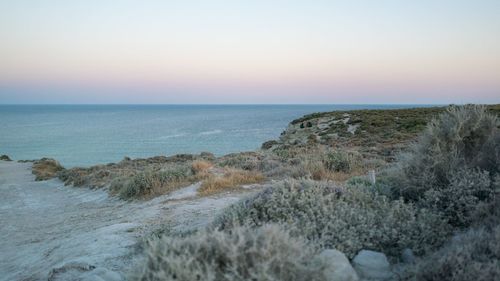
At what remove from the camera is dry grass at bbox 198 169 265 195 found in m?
10.3

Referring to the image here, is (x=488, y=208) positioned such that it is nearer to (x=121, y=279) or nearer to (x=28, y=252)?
(x=121, y=279)

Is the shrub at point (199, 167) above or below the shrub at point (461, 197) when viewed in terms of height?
below

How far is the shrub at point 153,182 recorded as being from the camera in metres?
11.9

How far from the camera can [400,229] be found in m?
4.81

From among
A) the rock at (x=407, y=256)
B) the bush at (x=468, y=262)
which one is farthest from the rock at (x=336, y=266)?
the rock at (x=407, y=256)

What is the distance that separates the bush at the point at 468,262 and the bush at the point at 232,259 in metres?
1.03

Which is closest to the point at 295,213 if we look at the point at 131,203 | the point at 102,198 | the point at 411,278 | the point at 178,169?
the point at 411,278

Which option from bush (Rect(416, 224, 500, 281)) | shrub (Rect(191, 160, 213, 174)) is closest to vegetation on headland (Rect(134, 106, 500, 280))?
bush (Rect(416, 224, 500, 281))

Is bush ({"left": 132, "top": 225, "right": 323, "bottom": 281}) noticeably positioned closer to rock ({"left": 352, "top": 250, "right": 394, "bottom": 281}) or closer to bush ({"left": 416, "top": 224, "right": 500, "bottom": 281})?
rock ({"left": 352, "top": 250, "right": 394, "bottom": 281})

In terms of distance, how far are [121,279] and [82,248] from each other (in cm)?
206

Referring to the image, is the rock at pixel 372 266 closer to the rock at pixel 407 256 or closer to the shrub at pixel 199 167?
the rock at pixel 407 256

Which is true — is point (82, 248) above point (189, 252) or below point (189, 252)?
below

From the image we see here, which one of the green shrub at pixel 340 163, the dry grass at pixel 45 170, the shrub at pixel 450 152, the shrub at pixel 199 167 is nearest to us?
the shrub at pixel 450 152

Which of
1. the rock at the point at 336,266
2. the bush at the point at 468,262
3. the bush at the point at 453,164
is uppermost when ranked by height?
the bush at the point at 453,164
